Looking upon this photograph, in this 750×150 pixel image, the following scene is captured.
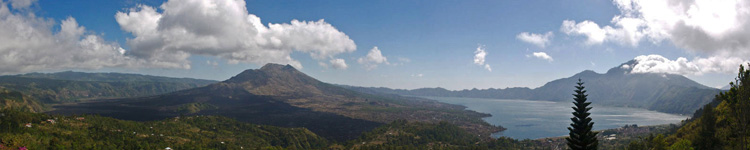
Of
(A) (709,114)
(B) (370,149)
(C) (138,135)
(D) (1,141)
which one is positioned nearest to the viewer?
(A) (709,114)

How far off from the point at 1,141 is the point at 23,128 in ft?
107

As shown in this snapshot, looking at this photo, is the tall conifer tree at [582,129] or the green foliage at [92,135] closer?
the tall conifer tree at [582,129]

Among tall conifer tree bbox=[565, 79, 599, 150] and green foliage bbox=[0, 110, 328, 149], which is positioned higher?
tall conifer tree bbox=[565, 79, 599, 150]

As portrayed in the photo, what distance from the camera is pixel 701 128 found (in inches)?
3659

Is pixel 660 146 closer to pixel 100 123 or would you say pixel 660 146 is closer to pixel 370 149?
pixel 370 149

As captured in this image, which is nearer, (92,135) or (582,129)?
(582,129)

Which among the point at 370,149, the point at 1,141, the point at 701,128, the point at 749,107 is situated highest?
the point at 749,107

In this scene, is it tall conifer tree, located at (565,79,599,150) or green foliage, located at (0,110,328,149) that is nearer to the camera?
tall conifer tree, located at (565,79,599,150)

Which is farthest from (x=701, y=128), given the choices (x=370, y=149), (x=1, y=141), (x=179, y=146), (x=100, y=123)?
(x=100, y=123)

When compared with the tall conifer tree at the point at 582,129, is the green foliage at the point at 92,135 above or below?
below

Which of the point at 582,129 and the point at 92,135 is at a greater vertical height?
the point at 582,129

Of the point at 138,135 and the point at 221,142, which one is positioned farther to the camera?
the point at 221,142

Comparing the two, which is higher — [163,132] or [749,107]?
[749,107]

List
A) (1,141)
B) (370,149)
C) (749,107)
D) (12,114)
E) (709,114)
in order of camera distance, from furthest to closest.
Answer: (370,149) < (12,114) < (1,141) < (709,114) < (749,107)
